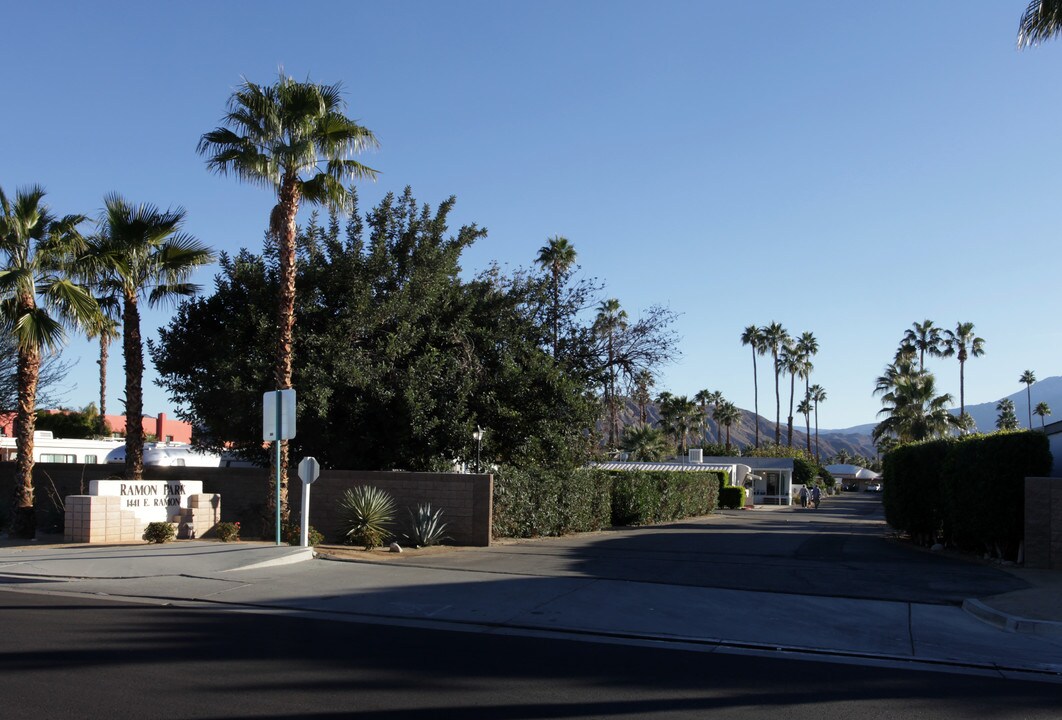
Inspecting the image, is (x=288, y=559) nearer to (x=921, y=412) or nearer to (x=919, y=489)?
(x=919, y=489)

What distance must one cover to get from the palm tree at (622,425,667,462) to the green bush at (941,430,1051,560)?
46826 millimetres

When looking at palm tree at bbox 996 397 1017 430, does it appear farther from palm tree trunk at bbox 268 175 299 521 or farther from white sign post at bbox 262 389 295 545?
white sign post at bbox 262 389 295 545

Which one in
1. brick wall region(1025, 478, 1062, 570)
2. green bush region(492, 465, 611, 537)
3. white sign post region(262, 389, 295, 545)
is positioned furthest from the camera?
green bush region(492, 465, 611, 537)

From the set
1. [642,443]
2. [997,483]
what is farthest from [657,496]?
[642,443]

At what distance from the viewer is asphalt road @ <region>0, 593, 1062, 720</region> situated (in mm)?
7035

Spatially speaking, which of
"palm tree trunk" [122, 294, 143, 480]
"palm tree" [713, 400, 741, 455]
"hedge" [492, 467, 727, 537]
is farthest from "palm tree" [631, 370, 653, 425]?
"palm tree" [713, 400, 741, 455]

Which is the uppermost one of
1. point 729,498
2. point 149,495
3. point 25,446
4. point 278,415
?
point 278,415

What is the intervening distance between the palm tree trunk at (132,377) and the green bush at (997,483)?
17.6 metres

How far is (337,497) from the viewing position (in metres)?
20.4

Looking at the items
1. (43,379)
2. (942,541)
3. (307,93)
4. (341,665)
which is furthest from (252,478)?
(43,379)

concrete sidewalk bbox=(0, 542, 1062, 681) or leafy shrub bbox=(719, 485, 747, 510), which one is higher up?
concrete sidewalk bbox=(0, 542, 1062, 681)

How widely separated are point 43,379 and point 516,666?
33238 mm

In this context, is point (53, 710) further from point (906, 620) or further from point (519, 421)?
point (519, 421)

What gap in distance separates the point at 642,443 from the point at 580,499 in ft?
136
